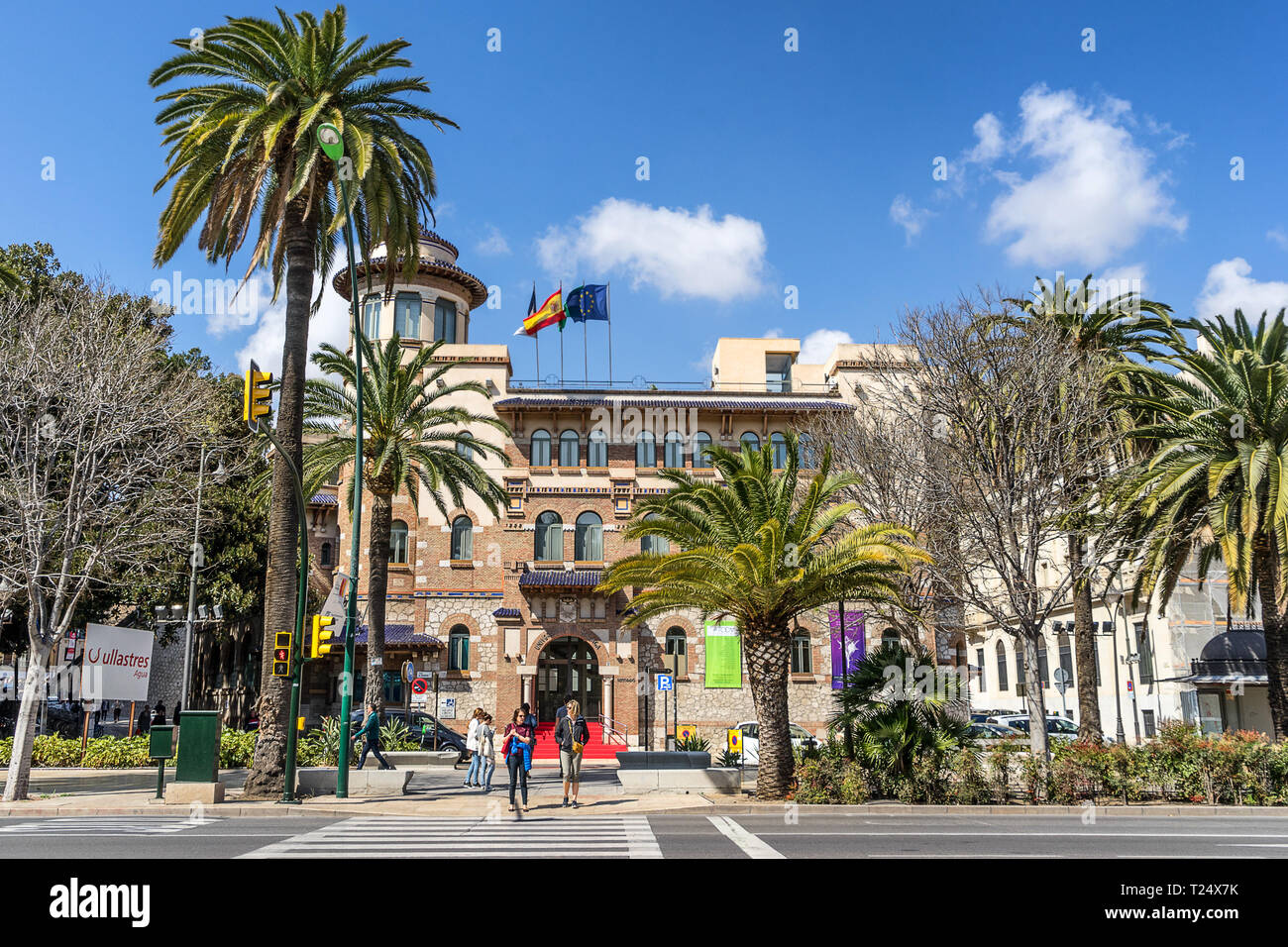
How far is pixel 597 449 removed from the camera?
145ft

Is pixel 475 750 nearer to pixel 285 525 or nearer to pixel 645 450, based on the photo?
pixel 285 525

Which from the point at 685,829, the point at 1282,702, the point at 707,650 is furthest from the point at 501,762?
the point at 1282,702

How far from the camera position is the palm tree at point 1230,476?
2314 cm

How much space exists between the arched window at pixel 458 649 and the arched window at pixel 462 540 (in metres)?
3.23

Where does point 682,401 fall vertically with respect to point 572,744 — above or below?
above

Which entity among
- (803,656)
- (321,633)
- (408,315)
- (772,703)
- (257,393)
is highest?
(408,315)

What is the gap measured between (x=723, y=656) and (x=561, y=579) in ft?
24.9

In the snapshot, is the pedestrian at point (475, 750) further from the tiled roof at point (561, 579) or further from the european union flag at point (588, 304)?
the european union flag at point (588, 304)

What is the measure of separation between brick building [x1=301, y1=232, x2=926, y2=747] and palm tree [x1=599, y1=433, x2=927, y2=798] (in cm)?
1718

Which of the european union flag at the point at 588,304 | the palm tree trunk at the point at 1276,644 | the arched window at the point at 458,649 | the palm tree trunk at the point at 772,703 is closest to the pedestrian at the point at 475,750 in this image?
the palm tree trunk at the point at 772,703

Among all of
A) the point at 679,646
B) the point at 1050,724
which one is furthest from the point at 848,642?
the point at 1050,724

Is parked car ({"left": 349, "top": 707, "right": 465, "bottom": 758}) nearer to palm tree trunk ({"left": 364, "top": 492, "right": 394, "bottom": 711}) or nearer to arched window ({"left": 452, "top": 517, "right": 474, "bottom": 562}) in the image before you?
palm tree trunk ({"left": 364, "top": 492, "right": 394, "bottom": 711})

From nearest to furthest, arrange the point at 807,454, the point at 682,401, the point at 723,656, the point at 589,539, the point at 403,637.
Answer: the point at 807,454 < the point at 403,637 < the point at 723,656 < the point at 589,539 < the point at 682,401
